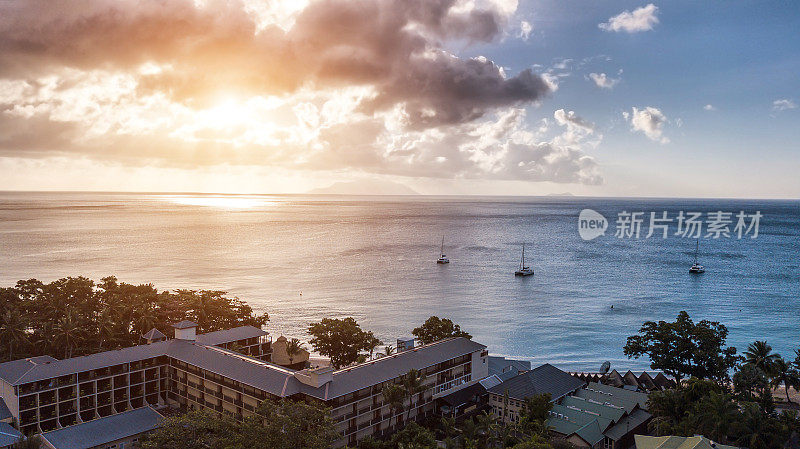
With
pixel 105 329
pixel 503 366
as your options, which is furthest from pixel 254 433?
pixel 105 329

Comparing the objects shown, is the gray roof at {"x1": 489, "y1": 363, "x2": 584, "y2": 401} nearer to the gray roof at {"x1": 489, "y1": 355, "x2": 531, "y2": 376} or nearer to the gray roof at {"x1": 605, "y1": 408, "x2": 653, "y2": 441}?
the gray roof at {"x1": 605, "y1": 408, "x2": 653, "y2": 441}

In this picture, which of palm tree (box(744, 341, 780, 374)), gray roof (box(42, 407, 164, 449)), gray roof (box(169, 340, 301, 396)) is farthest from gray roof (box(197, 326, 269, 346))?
palm tree (box(744, 341, 780, 374))

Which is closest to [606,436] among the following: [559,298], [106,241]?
[559,298]

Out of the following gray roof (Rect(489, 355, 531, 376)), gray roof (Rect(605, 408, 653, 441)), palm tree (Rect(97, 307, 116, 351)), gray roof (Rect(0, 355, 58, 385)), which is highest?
gray roof (Rect(0, 355, 58, 385))

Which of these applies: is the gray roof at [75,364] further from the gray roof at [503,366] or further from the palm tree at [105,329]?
the gray roof at [503,366]

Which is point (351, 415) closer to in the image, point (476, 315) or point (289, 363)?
point (289, 363)

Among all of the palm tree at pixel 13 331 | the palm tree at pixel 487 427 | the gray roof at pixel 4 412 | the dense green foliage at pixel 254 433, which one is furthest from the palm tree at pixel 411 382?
the palm tree at pixel 13 331

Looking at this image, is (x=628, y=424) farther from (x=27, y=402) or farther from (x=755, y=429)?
(x=27, y=402)
